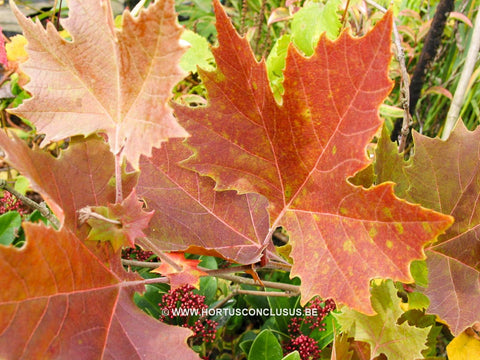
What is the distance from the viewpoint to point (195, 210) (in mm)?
566

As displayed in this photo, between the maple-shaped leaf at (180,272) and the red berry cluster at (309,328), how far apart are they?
0.30 metres

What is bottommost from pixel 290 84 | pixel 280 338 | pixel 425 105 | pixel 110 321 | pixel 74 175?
pixel 280 338

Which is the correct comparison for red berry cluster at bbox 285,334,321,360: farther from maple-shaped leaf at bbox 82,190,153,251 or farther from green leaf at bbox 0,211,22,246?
green leaf at bbox 0,211,22,246

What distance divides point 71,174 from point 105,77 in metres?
0.10

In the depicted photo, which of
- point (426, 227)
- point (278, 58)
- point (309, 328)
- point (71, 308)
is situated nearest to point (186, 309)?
point (309, 328)

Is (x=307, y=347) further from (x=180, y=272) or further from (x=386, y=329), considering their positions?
(x=180, y=272)

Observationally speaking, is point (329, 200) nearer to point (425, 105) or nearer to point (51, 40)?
point (51, 40)

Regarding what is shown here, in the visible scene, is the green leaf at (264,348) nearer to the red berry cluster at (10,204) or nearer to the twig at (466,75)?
the red berry cluster at (10,204)

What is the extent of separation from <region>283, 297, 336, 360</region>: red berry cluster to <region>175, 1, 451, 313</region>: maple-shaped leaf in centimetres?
31

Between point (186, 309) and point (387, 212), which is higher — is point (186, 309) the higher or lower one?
the lower one

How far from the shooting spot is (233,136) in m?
0.48

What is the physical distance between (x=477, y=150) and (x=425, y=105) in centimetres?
132

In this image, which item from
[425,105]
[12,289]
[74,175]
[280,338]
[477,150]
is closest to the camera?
[12,289]

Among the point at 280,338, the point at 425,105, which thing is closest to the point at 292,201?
the point at 280,338
